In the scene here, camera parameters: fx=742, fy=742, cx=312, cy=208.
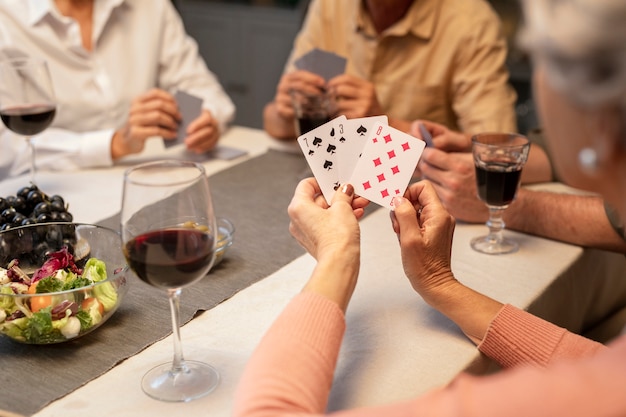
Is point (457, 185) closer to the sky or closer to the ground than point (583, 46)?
closer to the ground

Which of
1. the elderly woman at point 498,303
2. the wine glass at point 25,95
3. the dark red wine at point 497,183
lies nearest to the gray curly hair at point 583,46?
the elderly woman at point 498,303

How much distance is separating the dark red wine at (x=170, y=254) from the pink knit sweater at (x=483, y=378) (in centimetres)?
14

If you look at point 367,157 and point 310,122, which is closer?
point 367,157

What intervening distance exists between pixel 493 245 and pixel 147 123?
1107mm

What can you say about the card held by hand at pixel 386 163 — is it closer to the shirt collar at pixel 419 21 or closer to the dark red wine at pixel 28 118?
the dark red wine at pixel 28 118

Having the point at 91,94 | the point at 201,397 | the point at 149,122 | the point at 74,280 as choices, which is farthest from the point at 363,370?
the point at 91,94

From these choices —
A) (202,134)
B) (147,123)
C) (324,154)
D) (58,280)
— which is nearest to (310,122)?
(202,134)

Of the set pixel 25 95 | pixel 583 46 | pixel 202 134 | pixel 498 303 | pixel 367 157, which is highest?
pixel 583 46

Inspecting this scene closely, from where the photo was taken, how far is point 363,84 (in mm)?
2285

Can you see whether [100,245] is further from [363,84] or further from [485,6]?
[485,6]

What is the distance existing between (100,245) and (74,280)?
5.9 inches

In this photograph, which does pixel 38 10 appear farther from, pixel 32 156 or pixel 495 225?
pixel 495 225

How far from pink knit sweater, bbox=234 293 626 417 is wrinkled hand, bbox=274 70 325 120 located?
1.19m

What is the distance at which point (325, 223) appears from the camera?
119 centimetres
